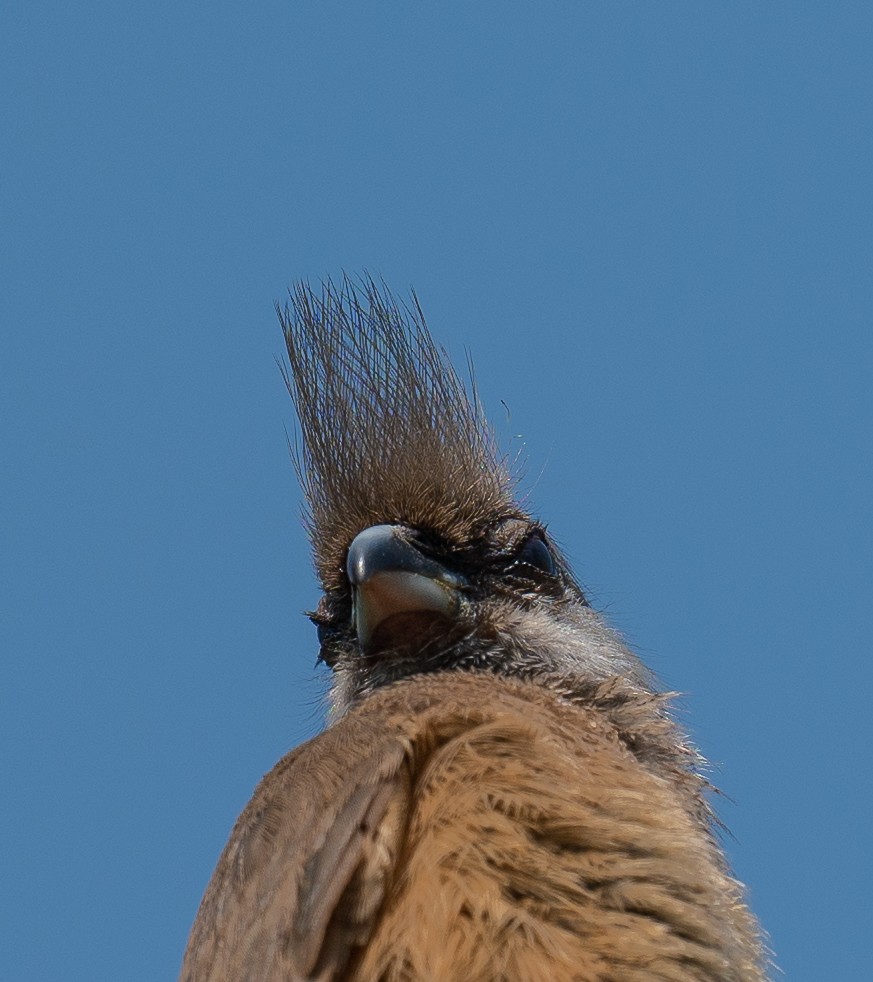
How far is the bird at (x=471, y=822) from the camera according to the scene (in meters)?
3.59

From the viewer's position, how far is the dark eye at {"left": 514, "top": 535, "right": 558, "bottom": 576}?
5961 mm

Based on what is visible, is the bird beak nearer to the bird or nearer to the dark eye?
the bird

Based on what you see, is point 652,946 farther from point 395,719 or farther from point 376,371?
point 376,371

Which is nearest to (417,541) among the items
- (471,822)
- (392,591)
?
(392,591)

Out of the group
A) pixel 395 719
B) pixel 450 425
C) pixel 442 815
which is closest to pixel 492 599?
pixel 450 425

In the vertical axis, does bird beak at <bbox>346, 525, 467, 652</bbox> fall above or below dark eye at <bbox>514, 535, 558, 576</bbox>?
below

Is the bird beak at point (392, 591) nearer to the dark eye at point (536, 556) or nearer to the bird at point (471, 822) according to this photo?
the bird at point (471, 822)

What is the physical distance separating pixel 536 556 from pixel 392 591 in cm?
84

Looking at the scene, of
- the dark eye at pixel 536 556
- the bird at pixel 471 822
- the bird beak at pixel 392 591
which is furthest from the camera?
the dark eye at pixel 536 556

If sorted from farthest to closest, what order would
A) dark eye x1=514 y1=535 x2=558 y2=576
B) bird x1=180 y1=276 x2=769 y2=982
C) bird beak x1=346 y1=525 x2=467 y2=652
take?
dark eye x1=514 y1=535 x2=558 y2=576 < bird beak x1=346 y1=525 x2=467 y2=652 < bird x1=180 y1=276 x2=769 y2=982

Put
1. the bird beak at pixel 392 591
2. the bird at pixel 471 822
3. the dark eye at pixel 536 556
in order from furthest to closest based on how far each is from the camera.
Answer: the dark eye at pixel 536 556 → the bird beak at pixel 392 591 → the bird at pixel 471 822

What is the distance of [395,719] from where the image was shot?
425 cm

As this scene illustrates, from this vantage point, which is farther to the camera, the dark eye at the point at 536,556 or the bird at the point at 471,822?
the dark eye at the point at 536,556

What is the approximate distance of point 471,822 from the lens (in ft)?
12.4
